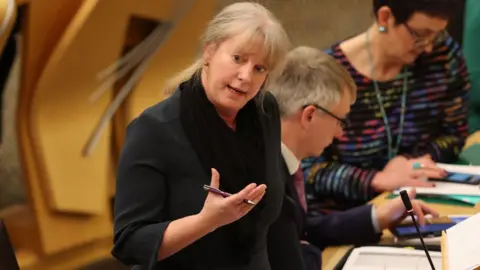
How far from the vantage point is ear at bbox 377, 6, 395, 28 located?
2.00 metres

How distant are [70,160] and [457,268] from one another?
1.42 m

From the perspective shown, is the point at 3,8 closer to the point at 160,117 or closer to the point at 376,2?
the point at 160,117

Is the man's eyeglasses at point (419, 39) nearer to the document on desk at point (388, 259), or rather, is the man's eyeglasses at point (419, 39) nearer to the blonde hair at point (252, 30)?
the document on desk at point (388, 259)

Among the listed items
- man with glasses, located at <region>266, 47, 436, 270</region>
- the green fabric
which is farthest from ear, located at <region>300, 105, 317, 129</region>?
the green fabric

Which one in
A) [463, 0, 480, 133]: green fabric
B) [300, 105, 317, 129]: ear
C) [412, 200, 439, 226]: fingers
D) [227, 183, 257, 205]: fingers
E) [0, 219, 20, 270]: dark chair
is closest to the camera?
[227, 183, 257, 205]: fingers

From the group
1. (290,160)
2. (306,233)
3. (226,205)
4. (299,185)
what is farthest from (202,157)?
(306,233)

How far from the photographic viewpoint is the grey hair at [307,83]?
1.48 meters

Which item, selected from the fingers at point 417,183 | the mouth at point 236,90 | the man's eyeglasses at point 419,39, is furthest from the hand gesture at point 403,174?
the mouth at point 236,90

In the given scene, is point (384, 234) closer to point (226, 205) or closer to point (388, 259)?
point (388, 259)

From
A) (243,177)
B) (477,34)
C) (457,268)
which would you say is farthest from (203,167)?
(477,34)

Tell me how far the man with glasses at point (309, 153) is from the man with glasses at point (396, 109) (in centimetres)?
26

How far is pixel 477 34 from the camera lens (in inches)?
116

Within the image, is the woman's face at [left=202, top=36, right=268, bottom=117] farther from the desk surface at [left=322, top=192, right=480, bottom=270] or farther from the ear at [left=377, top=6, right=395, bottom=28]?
the ear at [left=377, top=6, right=395, bottom=28]

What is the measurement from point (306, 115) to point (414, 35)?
2.30ft
